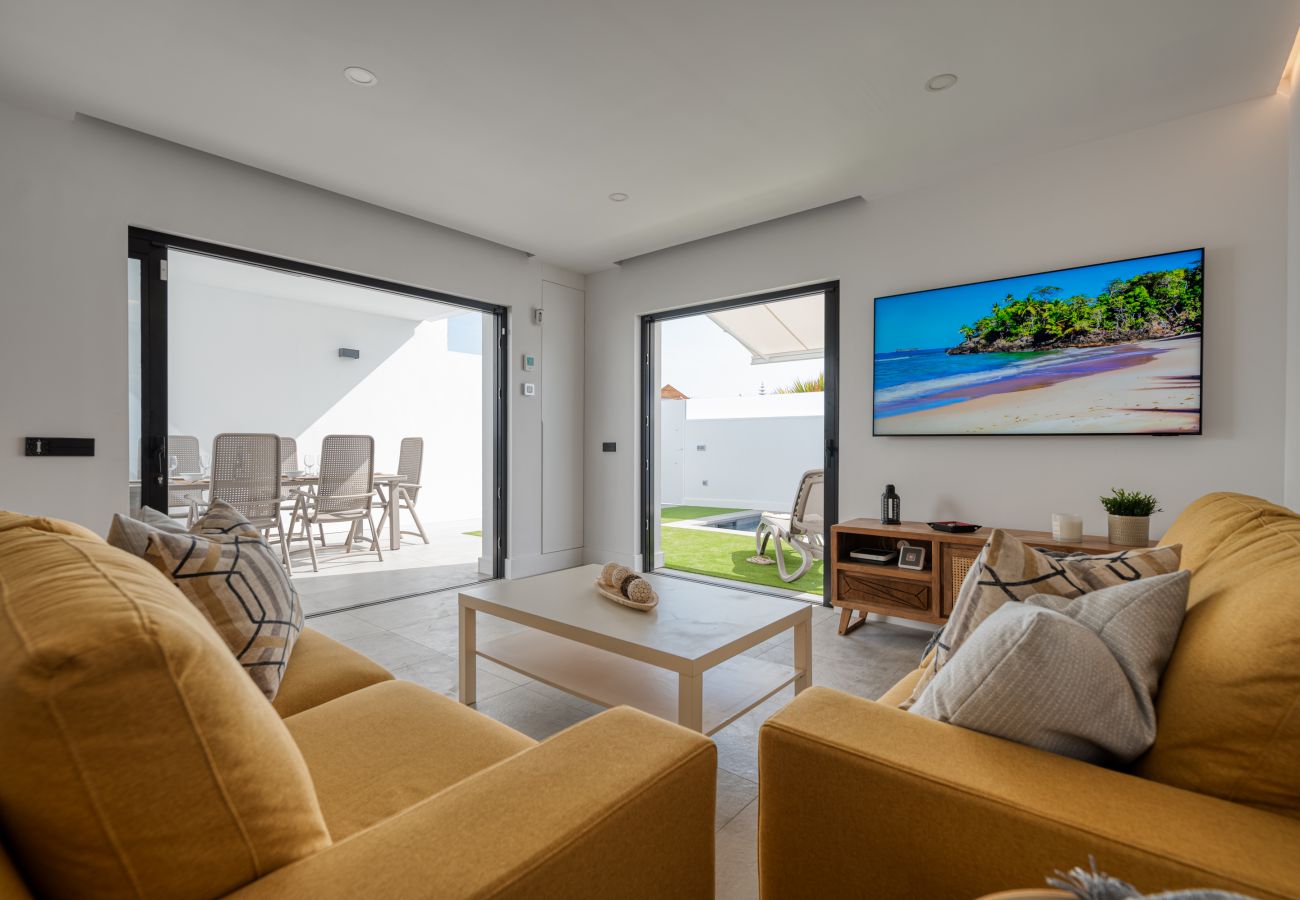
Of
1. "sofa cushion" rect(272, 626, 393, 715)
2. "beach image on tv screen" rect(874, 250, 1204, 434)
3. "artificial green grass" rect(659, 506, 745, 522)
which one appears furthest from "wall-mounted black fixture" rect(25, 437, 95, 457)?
"artificial green grass" rect(659, 506, 745, 522)

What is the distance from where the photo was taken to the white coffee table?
1810mm

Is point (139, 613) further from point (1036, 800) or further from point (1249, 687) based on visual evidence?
point (1249, 687)

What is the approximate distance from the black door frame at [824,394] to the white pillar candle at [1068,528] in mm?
1169

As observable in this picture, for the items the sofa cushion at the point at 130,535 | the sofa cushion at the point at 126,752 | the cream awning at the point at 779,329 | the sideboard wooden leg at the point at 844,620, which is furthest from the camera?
the cream awning at the point at 779,329

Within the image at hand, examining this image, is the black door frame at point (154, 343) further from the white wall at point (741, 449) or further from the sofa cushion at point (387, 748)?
the white wall at point (741, 449)

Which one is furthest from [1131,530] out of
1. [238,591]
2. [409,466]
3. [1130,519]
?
[409,466]

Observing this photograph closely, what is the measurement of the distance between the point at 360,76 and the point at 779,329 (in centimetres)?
530

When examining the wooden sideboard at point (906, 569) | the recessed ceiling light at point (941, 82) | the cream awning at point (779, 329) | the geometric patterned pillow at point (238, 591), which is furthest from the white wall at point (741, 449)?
the geometric patterned pillow at point (238, 591)

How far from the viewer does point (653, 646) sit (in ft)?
5.91

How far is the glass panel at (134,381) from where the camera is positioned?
2.91 m

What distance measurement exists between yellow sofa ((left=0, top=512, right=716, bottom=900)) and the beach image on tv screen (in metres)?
2.77

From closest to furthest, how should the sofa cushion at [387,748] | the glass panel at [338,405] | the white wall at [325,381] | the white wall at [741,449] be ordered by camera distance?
1. the sofa cushion at [387,748]
2. the glass panel at [338,405]
3. the white wall at [325,381]
4. the white wall at [741,449]

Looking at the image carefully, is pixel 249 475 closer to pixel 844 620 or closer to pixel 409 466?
pixel 409 466

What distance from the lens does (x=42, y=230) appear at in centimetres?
262
